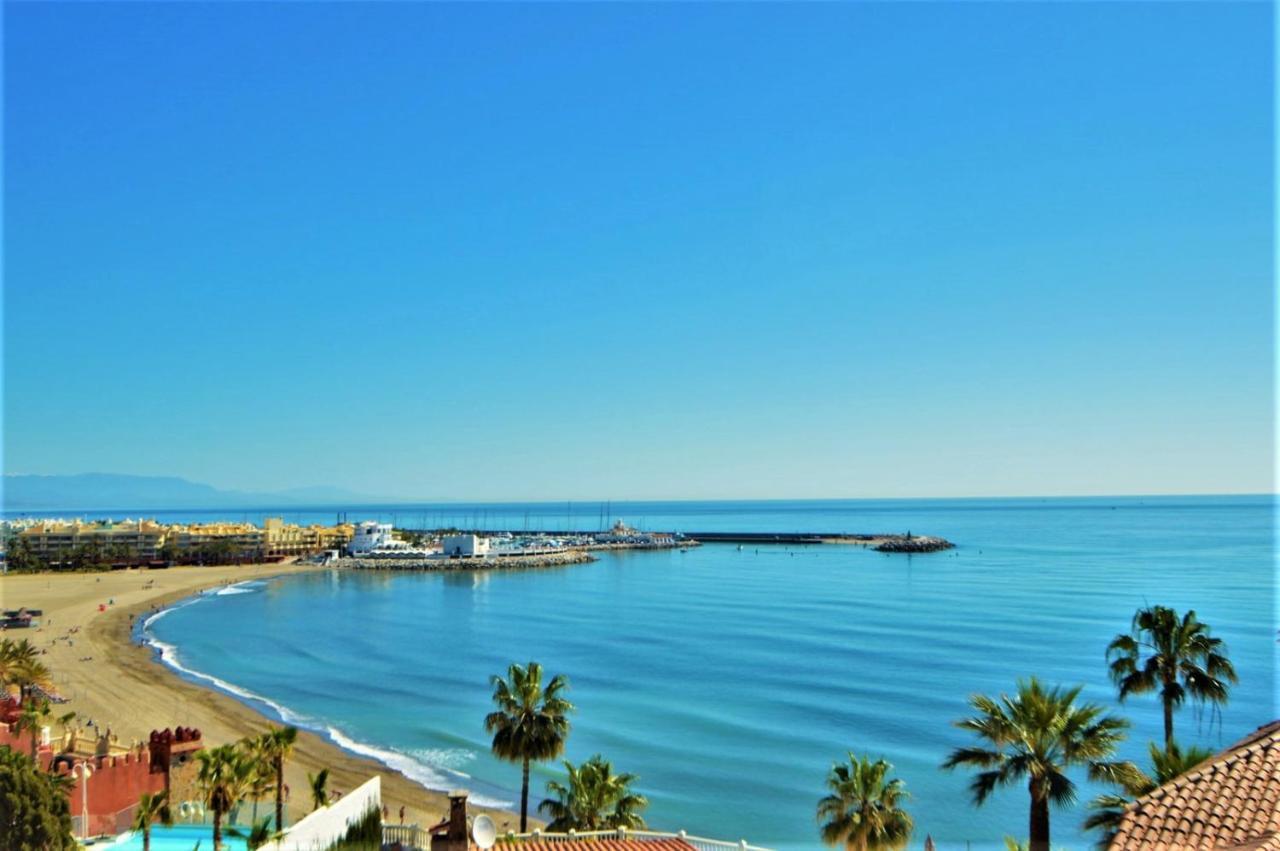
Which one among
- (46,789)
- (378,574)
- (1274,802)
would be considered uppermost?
(1274,802)

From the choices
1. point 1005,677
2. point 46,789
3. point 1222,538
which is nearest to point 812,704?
point 1005,677

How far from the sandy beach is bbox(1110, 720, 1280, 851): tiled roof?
73.0 ft

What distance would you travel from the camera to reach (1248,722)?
38.3m

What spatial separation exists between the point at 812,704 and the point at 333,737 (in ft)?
71.6

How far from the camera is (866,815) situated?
1528 cm

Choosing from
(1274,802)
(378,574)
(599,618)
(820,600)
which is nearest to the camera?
(1274,802)

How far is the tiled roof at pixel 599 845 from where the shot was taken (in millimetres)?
14344

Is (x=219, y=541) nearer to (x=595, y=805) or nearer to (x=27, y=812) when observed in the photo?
(x=595, y=805)

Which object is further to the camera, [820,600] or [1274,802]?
[820,600]

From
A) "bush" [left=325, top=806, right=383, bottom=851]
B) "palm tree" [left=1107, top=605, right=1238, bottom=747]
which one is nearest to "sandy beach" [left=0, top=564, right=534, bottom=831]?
"bush" [left=325, top=806, right=383, bottom=851]

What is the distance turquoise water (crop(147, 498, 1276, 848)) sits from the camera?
105ft

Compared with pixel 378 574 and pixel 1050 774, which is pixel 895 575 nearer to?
pixel 378 574

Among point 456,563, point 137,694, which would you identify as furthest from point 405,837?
point 456,563

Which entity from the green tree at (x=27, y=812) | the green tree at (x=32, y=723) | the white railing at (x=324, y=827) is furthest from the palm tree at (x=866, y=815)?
the green tree at (x=32, y=723)
